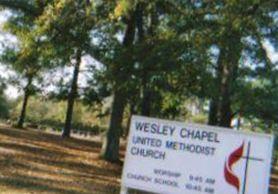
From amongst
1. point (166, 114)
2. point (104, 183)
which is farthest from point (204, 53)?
point (166, 114)

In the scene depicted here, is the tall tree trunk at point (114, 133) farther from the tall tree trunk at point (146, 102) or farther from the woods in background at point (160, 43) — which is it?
the woods in background at point (160, 43)

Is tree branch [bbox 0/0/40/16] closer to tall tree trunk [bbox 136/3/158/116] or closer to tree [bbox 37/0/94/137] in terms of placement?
tree [bbox 37/0/94/137]

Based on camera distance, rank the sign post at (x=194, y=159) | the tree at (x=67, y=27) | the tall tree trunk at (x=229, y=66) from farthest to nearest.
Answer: the tree at (x=67, y=27) → the tall tree trunk at (x=229, y=66) → the sign post at (x=194, y=159)

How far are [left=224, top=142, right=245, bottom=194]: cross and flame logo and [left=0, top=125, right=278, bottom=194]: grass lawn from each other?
17.1 ft

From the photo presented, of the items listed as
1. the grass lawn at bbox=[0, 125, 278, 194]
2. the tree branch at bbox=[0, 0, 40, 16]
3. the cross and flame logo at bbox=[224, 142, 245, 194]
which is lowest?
the grass lawn at bbox=[0, 125, 278, 194]

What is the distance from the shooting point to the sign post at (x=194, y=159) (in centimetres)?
851

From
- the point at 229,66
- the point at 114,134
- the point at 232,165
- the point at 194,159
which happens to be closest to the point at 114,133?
the point at 114,134

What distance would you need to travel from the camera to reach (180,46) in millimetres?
15555

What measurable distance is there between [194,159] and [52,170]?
8.49m

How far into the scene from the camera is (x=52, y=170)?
16734 mm

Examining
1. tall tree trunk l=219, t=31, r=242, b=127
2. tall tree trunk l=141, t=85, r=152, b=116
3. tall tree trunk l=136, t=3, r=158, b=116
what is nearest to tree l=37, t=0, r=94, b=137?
tall tree trunk l=136, t=3, r=158, b=116

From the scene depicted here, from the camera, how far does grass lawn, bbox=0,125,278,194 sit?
13.6 metres

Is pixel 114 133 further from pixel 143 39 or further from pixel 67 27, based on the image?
pixel 67 27

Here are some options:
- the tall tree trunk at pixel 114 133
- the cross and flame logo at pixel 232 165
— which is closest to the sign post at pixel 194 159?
the cross and flame logo at pixel 232 165
